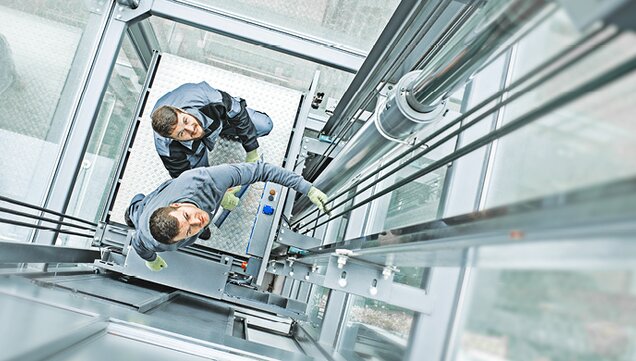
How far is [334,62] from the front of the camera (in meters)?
4.74

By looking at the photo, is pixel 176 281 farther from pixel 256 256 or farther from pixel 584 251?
pixel 584 251

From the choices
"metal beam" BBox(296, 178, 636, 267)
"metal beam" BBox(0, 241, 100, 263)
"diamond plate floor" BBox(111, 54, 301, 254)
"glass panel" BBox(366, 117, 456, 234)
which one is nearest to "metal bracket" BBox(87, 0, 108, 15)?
"diamond plate floor" BBox(111, 54, 301, 254)

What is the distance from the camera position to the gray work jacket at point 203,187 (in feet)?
11.4

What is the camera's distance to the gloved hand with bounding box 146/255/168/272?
4.00 m

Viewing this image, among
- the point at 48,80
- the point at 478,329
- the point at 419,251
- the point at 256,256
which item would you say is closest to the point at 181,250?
the point at 256,256

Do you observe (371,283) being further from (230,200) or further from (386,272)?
(230,200)

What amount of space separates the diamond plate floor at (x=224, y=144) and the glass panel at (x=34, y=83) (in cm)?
60

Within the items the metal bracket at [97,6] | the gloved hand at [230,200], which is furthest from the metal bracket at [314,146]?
the metal bracket at [97,6]

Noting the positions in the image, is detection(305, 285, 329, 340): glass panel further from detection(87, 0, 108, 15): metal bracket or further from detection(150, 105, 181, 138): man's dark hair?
detection(87, 0, 108, 15): metal bracket

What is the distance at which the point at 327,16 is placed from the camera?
175 inches

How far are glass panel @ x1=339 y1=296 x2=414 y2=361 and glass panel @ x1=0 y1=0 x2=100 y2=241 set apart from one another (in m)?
2.35

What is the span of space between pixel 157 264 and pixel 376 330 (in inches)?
61.2

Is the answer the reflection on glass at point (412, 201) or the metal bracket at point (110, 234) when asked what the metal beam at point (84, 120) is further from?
the reflection on glass at point (412, 201)

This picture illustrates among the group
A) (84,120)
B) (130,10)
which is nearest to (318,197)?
(84,120)
